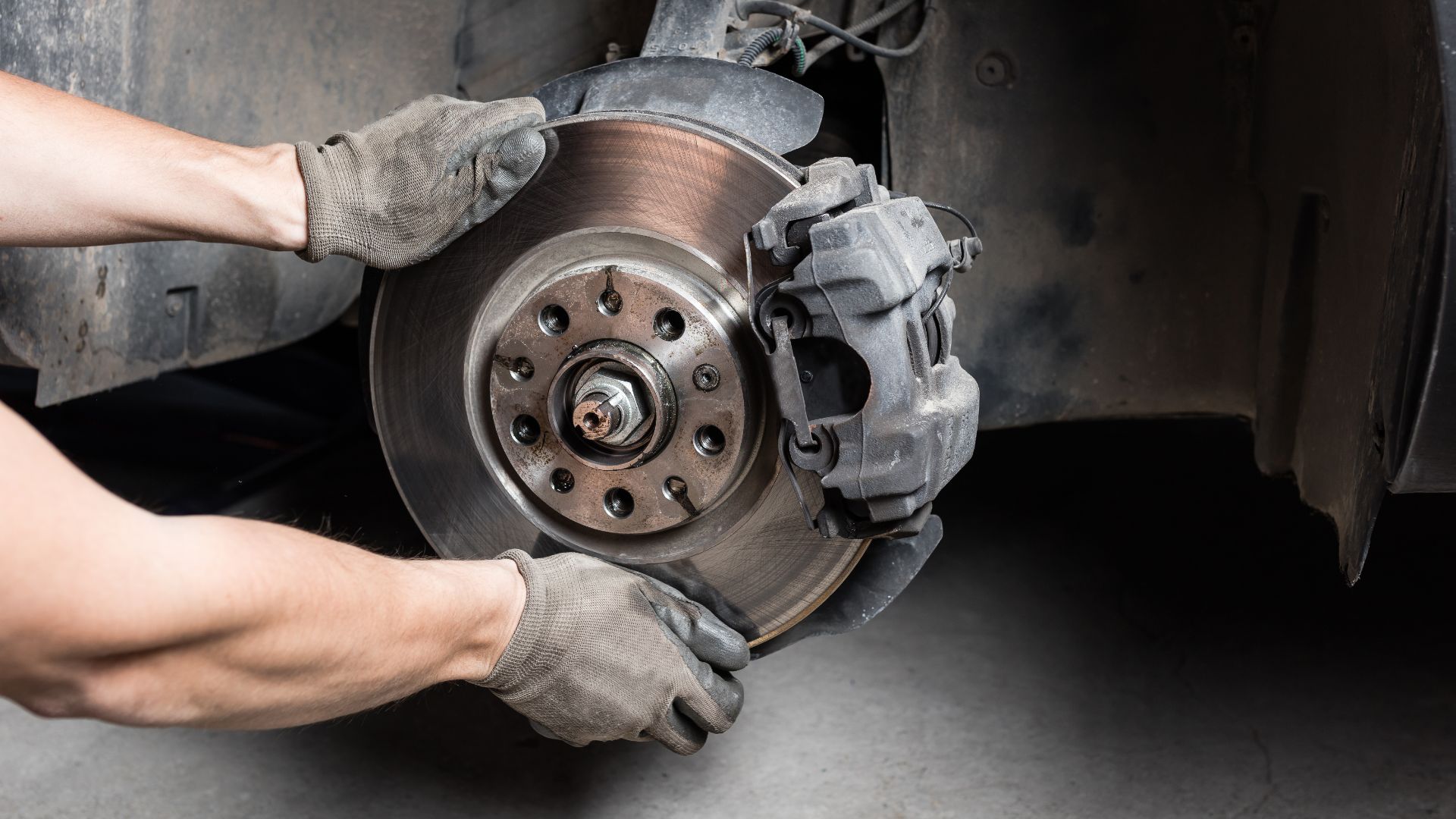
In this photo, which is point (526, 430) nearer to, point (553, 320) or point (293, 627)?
point (553, 320)

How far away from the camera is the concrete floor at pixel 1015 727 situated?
3.54 ft

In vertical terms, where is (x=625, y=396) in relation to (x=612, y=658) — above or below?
above

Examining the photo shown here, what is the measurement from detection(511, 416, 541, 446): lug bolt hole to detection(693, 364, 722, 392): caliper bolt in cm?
15

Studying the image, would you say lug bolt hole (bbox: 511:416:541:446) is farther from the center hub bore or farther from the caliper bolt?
the caliper bolt

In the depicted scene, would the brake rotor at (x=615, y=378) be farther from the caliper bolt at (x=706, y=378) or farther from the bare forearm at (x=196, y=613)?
the bare forearm at (x=196, y=613)

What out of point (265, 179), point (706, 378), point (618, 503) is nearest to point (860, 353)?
point (706, 378)

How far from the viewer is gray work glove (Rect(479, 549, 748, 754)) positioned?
0.86 metres

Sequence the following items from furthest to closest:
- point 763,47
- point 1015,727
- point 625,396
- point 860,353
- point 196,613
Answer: point 1015,727 → point 763,47 → point 625,396 → point 860,353 → point 196,613

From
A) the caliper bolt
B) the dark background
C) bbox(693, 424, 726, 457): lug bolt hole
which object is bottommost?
the dark background

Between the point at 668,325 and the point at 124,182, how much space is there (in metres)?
0.45

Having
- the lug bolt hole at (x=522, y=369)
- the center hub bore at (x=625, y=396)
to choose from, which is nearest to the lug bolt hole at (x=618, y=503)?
the center hub bore at (x=625, y=396)

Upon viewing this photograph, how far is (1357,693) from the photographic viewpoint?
1.20m

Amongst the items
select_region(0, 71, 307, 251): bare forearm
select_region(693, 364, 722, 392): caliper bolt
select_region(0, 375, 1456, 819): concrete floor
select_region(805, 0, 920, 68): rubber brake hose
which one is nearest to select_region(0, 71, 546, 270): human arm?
select_region(0, 71, 307, 251): bare forearm

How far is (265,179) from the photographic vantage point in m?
0.96
